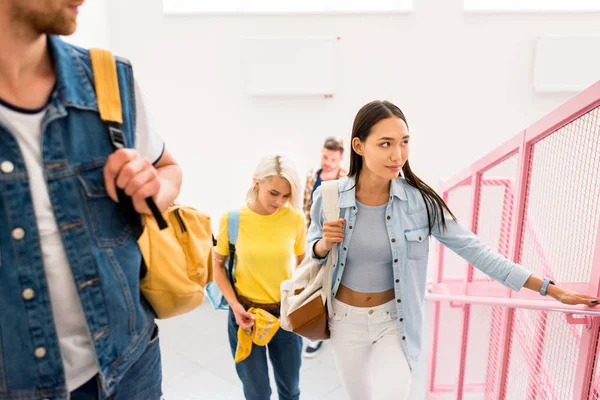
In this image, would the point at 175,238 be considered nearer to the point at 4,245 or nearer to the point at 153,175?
the point at 153,175

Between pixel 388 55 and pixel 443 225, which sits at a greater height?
pixel 388 55

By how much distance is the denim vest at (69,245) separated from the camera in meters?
0.85

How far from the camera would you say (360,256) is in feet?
6.63


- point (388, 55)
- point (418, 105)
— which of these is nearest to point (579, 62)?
point (418, 105)

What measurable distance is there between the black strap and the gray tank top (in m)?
1.21

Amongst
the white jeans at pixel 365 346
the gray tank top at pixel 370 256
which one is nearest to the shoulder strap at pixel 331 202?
the gray tank top at pixel 370 256

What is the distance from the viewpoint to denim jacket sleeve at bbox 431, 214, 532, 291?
72.6 inches

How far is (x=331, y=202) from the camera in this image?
2.07 meters

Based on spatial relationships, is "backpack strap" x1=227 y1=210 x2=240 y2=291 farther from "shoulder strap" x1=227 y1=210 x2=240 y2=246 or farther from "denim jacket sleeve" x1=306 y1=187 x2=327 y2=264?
"denim jacket sleeve" x1=306 y1=187 x2=327 y2=264

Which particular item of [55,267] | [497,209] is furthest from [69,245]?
[497,209]

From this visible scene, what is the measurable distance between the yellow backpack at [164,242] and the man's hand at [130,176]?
3cm

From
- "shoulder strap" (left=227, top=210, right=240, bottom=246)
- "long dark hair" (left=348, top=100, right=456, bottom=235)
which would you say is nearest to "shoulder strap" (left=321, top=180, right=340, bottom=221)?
"long dark hair" (left=348, top=100, right=456, bottom=235)

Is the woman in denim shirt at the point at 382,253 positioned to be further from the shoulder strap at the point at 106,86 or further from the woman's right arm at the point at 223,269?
the shoulder strap at the point at 106,86

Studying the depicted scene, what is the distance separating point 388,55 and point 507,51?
1.33 meters
